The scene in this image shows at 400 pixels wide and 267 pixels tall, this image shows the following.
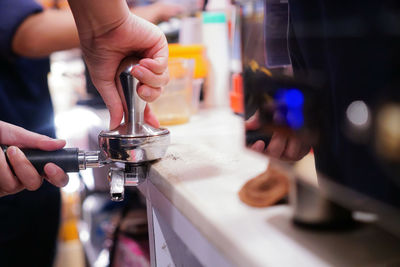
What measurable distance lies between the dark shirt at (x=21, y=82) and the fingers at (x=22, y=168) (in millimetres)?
507

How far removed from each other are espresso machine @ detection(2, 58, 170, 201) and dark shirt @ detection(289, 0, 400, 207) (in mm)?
249

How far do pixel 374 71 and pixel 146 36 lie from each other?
41 cm

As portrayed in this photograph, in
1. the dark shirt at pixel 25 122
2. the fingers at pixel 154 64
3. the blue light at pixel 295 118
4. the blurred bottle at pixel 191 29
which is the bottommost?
the dark shirt at pixel 25 122

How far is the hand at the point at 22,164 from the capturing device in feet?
1.65

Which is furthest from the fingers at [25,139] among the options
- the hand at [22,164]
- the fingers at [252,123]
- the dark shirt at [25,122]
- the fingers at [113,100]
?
the dark shirt at [25,122]

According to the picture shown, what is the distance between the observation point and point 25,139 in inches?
21.5

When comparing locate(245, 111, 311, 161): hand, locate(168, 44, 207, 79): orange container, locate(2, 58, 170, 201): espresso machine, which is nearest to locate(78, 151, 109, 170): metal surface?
locate(2, 58, 170, 201): espresso machine

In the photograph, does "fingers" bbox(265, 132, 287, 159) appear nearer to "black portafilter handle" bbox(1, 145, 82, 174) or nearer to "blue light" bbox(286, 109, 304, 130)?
"blue light" bbox(286, 109, 304, 130)

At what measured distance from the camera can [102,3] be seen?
1.79 ft

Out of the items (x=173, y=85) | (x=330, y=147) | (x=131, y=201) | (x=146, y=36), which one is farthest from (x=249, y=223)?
(x=131, y=201)

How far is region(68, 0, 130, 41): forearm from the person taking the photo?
548 millimetres

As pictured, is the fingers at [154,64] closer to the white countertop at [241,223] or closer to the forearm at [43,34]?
the white countertop at [241,223]

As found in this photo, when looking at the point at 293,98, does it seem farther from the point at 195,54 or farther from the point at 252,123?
the point at 195,54

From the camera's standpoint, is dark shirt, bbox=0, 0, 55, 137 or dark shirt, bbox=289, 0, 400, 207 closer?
dark shirt, bbox=289, 0, 400, 207
